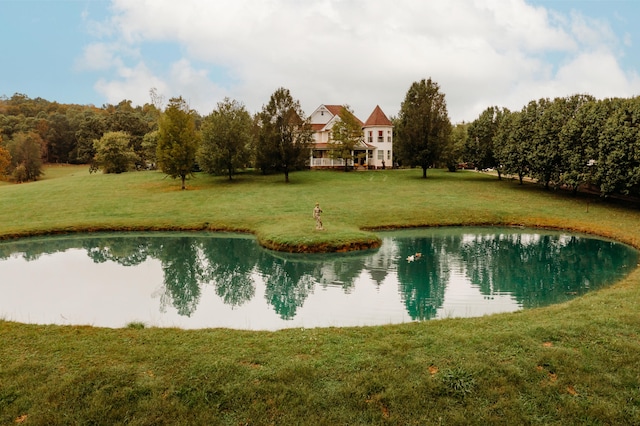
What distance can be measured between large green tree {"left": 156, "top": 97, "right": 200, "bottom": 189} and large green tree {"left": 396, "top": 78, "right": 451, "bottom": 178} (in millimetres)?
24664

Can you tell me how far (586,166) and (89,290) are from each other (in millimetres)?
37243

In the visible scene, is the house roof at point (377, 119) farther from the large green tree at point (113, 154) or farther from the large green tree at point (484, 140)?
the large green tree at point (113, 154)

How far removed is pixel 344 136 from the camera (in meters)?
60.9

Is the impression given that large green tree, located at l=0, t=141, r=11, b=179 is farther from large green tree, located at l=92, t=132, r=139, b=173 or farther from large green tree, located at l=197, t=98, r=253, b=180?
large green tree, located at l=197, t=98, r=253, b=180

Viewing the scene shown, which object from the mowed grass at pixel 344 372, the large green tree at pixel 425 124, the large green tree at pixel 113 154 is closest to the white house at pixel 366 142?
the large green tree at pixel 425 124

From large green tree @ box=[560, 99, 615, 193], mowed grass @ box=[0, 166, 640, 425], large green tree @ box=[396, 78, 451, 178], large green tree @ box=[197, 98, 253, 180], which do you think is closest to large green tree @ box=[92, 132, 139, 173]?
large green tree @ box=[197, 98, 253, 180]

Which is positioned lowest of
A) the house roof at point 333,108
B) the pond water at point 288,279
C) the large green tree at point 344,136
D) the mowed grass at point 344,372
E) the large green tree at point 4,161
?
the pond water at point 288,279

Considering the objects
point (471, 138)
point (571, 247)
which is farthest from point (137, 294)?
point (471, 138)

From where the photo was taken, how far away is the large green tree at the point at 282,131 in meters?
48.6

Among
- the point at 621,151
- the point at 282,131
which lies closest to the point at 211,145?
the point at 282,131

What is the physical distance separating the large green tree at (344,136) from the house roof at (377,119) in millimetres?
7003

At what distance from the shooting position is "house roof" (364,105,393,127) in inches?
2699

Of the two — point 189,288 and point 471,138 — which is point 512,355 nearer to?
point 189,288

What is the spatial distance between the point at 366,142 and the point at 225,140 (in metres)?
26.4
